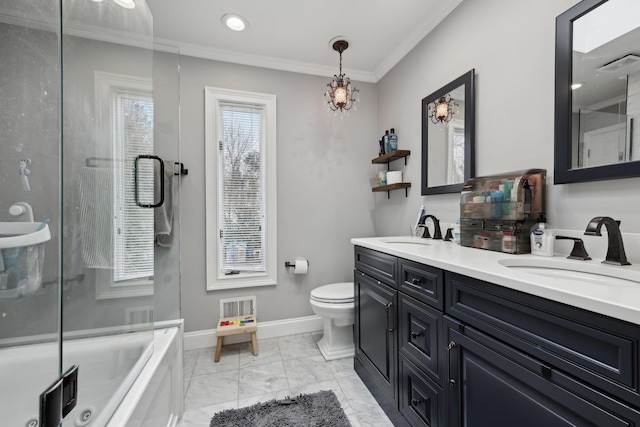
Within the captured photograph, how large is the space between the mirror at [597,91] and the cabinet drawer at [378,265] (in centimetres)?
83

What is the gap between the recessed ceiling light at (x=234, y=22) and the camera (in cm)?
190

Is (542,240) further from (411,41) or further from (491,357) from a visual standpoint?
(411,41)

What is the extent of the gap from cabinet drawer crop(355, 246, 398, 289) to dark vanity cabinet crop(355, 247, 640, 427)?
0.5 inches

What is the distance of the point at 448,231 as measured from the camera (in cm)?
178

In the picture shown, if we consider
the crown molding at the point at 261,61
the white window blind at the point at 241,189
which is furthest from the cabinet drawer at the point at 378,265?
the crown molding at the point at 261,61

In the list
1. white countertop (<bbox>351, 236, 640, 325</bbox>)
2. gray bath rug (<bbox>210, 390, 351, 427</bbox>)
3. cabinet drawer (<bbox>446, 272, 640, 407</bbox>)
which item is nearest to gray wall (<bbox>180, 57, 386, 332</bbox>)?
gray bath rug (<bbox>210, 390, 351, 427</bbox>)

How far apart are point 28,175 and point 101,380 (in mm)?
887

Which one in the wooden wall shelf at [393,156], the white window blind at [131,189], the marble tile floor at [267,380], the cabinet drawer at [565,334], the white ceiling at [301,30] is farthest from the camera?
the wooden wall shelf at [393,156]

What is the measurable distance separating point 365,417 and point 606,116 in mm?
1818

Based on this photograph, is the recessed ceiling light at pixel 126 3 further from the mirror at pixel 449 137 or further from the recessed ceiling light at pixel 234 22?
the mirror at pixel 449 137

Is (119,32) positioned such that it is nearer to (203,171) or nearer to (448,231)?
(203,171)

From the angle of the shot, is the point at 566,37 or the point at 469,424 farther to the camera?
the point at 566,37

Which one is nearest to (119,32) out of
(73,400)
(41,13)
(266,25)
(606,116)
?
(41,13)

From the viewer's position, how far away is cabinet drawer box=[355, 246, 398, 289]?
1438mm
